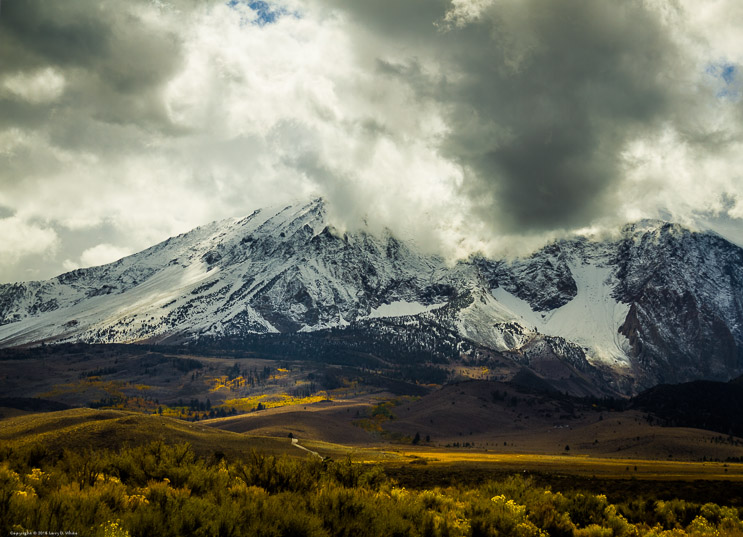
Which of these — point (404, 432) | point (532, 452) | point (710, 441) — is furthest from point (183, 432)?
point (710, 441)

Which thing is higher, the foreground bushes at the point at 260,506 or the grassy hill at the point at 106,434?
the foreground bushes at the point at 260,506

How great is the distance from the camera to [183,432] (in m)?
73.1

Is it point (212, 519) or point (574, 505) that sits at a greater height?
point (212, 519)

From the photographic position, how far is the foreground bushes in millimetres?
14367

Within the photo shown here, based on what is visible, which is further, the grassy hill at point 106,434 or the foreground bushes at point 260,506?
the grassy hill at point 106,434

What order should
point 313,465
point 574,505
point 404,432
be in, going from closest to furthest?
point 574,505 → point 313,465 → point 404,432

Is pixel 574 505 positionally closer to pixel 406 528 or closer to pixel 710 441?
pixel 406 528

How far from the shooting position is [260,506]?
17.4m

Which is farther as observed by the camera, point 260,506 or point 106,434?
point 106,434

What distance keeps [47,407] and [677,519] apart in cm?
19411

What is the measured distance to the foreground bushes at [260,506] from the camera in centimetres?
1437

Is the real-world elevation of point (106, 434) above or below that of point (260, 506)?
below

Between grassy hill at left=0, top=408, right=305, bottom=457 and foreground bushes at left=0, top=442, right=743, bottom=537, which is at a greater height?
foreground bushes at left=0, top=442, right=743, bottom=537

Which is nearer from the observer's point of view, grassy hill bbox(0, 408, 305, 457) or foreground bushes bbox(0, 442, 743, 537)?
foreground bushes bbox(0, 442, 743, 537)
